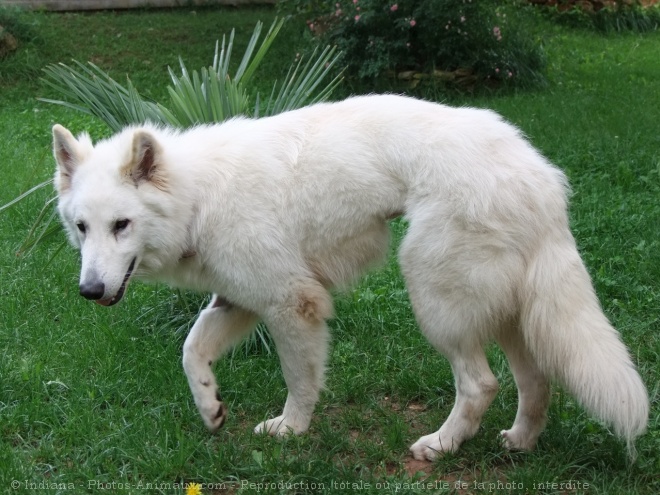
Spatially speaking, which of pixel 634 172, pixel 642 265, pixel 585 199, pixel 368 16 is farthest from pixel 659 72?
pixel 642 265

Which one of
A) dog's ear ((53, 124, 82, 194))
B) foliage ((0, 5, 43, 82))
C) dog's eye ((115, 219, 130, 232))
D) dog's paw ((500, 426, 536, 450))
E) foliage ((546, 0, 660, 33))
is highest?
dog's ear ((53, 124, 82, 194))

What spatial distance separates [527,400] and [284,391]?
1.40 meters

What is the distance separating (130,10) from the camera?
635 inches

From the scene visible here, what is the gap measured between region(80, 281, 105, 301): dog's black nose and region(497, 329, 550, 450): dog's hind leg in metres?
1.89

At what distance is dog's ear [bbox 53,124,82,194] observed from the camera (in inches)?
148

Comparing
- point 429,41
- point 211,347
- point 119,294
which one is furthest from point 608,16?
point 119,294

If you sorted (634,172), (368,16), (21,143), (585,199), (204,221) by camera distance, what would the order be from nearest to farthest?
(204,221) → (585,199) → (634,172) → (21,143) → (368,16)

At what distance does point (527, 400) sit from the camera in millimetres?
3812

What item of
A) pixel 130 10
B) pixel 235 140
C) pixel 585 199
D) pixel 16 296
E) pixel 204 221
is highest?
pixel 235 140

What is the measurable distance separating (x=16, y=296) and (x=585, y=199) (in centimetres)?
461

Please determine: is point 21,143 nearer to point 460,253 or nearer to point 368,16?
point 368,16

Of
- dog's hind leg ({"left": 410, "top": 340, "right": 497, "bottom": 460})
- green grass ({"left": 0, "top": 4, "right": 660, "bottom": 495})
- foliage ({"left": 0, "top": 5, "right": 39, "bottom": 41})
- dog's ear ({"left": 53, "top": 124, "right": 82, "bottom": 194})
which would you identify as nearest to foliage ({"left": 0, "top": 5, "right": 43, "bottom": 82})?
foliage ({"left": 0, "top": 5, "right": 39, "bottom": 41})

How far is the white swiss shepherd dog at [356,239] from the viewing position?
3.43 meters

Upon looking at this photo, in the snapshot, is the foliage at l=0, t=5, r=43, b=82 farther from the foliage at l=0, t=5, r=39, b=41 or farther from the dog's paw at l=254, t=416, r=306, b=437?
the dog's paw at l=254, t=416, r=306, b=437
